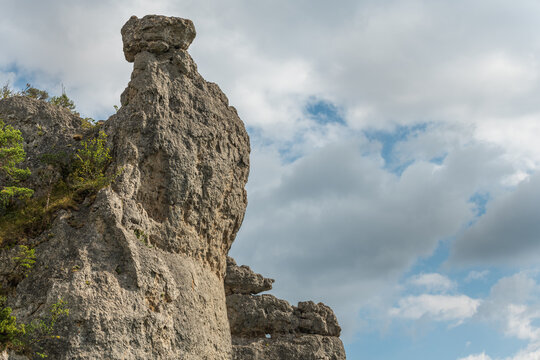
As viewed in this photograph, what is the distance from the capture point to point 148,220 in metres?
14.9

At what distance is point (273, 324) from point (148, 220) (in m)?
9.73

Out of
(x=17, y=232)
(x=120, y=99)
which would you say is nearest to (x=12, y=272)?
(x=17, y=232)

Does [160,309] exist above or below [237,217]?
below

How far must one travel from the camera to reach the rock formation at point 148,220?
41.9 ft

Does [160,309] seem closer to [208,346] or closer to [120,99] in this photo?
[208,346]

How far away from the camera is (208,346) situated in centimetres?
1498

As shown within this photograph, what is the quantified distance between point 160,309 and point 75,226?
2.58 metres

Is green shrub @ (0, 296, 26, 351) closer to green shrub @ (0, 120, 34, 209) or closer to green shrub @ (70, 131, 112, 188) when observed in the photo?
green shrub @ (0, 120, 34, 209)

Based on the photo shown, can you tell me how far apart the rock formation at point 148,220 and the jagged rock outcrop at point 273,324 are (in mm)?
5695

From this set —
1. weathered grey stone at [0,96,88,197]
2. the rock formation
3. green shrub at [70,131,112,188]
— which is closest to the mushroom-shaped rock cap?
the rock formation

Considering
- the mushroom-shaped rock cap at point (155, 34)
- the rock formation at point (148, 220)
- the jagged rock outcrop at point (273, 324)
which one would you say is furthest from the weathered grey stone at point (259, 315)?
the mushroom-shaped rock cap at point (155, 34)

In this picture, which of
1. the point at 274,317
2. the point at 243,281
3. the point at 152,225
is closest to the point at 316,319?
the point at 274,317

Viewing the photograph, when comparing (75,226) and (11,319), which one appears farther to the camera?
(75,226)

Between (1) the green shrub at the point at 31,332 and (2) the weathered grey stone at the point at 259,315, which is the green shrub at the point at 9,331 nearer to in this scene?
(1) the green shrub at the point at 31,332
